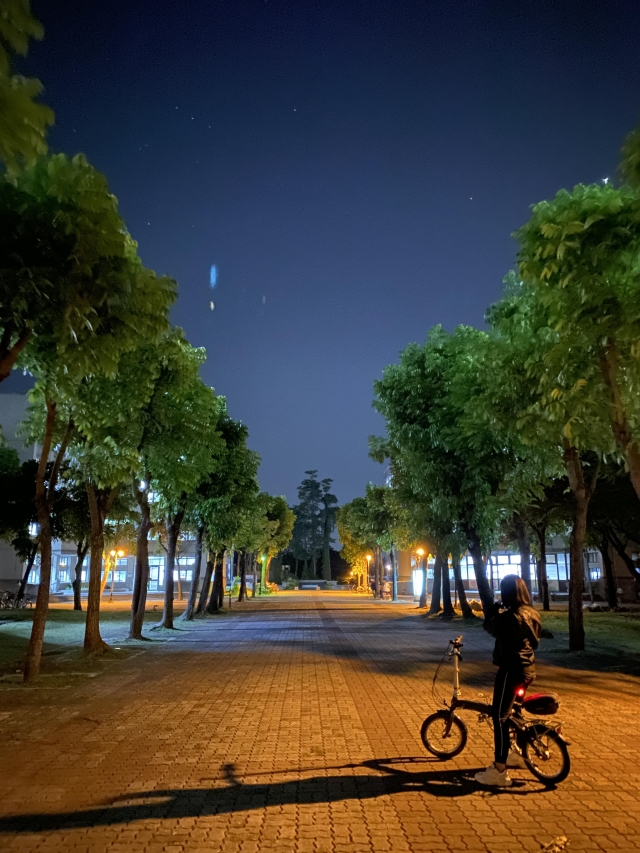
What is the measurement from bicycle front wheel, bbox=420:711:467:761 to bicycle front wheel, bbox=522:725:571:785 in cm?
91

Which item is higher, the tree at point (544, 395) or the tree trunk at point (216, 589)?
the tree at point (544, 395)

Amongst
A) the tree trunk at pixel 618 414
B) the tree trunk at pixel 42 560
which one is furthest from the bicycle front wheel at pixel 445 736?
the tree trunk at pixel 42 560

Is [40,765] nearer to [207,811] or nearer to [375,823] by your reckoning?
[207,811]

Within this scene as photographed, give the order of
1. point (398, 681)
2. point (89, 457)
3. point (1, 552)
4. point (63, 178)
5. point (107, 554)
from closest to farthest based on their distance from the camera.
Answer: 1. point (63, 178)
2. point (398, 681)
3. point (89, 457)
4. point (107, 554)
5. point (1, 552)

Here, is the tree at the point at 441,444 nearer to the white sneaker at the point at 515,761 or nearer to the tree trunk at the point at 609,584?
the white sneaker at the point at 515,761

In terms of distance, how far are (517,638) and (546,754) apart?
3.46 ft

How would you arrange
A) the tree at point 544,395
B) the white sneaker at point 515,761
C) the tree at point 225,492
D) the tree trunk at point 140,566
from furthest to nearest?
the tree at point 225,492 < the tree trunk at point 140,566 < the tree at point 544,395 < the white sneaker at point 515,761

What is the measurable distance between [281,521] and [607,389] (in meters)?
60.5

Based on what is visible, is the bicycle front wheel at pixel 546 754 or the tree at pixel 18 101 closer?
the tree at pixel 18 101

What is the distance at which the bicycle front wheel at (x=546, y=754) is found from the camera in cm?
604

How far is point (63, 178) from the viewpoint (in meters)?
8.98

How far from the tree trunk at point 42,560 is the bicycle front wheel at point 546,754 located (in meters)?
8.92

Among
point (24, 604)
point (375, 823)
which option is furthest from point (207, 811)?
point (24, 604)

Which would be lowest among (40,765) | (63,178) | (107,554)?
(40,765)
